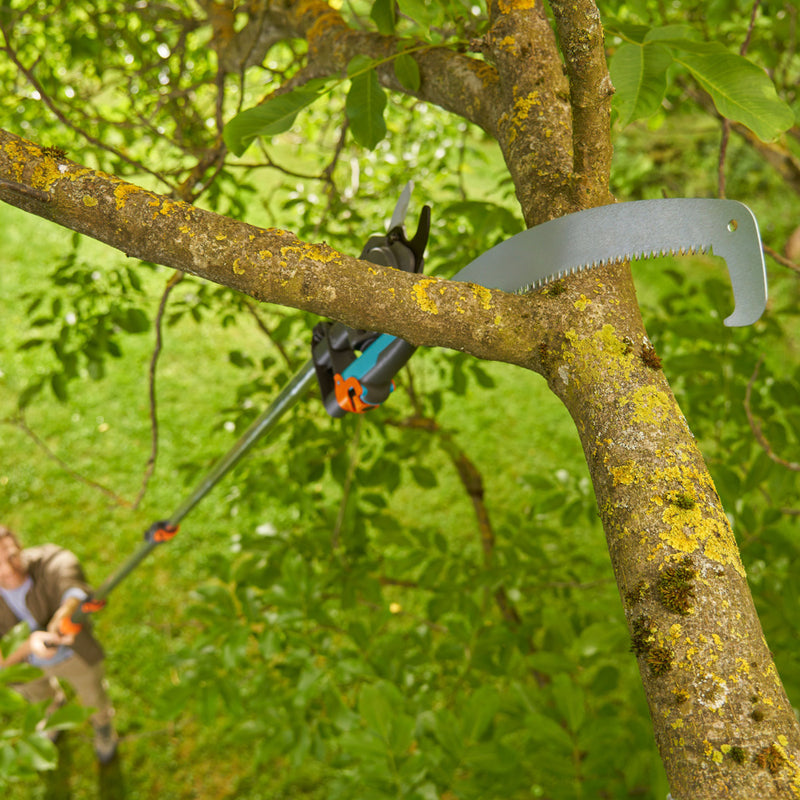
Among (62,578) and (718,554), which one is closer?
(718,554)

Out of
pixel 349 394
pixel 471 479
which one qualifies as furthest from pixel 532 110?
pixel 471 479

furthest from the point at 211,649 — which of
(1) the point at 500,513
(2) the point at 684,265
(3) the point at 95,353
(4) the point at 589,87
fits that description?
(2) the point at 684,265

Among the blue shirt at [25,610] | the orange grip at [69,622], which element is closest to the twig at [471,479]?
the orange grip at [69,622]

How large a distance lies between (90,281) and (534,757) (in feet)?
6.60

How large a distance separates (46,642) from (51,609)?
0.54m

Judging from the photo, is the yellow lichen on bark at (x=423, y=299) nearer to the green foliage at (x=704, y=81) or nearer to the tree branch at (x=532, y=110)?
the tree branch at (x=532, y=110)

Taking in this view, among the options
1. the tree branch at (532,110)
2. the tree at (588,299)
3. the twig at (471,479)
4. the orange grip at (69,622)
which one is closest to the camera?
the tree at (588,299)

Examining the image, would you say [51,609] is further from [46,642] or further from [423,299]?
[423,299]

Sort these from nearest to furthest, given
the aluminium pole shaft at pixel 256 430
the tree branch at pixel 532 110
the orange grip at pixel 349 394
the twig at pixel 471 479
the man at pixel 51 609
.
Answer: the tree branch at pixel 532 110
the orange grip at pixel 349 394
the aluminium pole shaft at pixel 256 430
the twig at pixel 471 479
the man at pixel 51 609

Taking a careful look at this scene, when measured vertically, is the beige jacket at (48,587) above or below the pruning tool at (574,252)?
above

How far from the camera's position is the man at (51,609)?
315 centimetres

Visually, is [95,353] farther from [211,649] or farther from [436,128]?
[436,128]

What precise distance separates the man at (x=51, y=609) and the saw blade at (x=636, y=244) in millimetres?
2963

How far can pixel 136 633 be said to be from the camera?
4043mm
